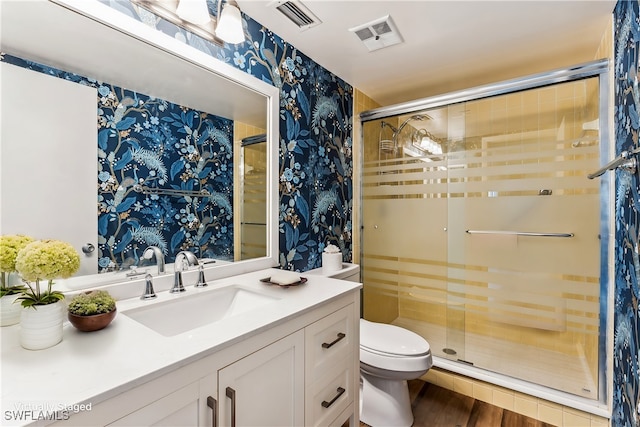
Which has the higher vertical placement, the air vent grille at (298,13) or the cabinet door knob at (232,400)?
the air vent grille at (298,13)

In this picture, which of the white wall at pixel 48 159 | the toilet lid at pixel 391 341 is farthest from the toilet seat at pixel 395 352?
the white wall at pixel 48 159

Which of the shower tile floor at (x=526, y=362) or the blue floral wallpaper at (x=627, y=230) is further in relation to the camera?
the shower tile floor at (x=526, y=362)

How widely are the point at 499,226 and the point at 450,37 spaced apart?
124 cm

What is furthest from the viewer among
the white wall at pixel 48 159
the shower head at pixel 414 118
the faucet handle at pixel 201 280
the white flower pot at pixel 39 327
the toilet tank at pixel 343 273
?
the shower head at pixel 414 118

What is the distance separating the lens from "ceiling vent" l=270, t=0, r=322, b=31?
1.46 m

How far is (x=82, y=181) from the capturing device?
1.00 metres

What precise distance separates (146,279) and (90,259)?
0.62 ft

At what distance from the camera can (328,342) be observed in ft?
3.75

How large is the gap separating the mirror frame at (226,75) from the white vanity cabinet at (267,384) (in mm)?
570

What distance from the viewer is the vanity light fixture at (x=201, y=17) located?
47.0 inches

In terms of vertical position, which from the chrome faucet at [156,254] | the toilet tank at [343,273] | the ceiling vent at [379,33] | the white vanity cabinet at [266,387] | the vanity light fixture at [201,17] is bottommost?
the white vanity cabinet at [266,387]

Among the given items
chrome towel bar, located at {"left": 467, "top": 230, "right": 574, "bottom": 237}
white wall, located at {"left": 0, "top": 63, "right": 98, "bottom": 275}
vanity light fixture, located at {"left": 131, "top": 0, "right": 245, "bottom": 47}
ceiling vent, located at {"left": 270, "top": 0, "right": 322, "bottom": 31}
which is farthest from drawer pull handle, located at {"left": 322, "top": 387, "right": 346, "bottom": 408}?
ceiling vent, located at {"left": 270, "top": 0, "right": 322, "bottom": 31}

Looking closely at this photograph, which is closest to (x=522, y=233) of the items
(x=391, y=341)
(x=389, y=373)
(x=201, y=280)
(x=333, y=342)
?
(x=391, y=341)

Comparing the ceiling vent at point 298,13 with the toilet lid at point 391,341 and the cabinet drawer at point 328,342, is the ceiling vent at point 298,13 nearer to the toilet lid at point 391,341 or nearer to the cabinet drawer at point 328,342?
the cabinet drawer at point 328,342
